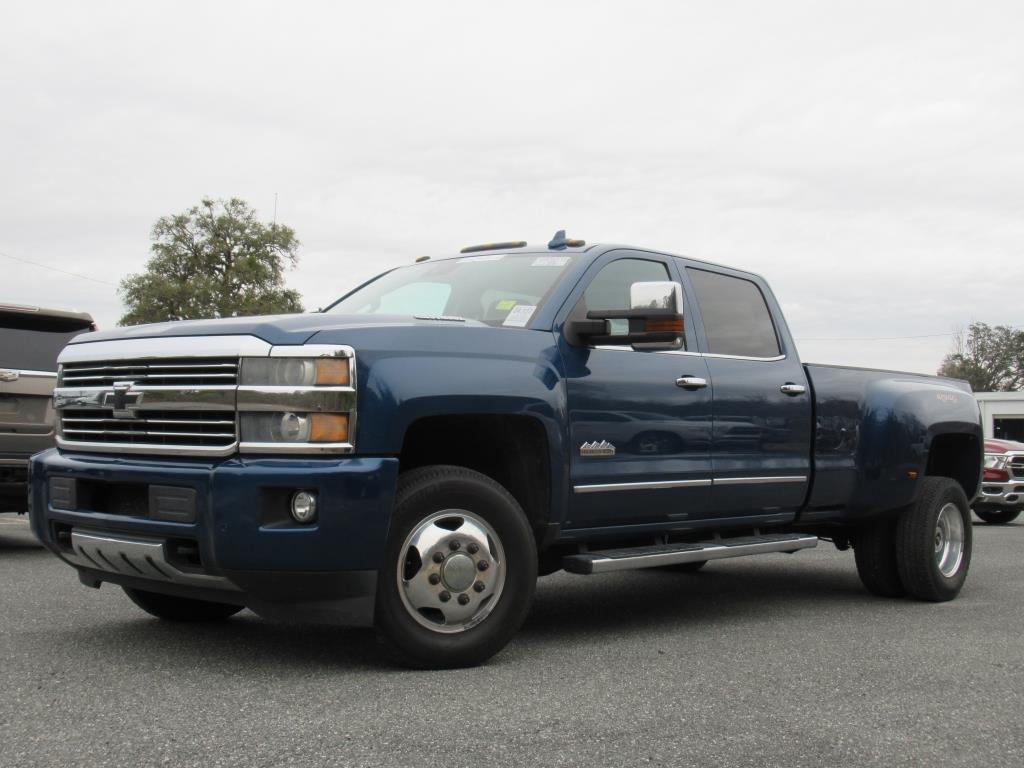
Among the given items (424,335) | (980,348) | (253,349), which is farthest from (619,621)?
(980,348)

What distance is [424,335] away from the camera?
185 inches

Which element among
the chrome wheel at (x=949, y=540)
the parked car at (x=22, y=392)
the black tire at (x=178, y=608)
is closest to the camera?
the black tire at (x=178, y=608)

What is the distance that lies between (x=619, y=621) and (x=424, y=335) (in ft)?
7.44

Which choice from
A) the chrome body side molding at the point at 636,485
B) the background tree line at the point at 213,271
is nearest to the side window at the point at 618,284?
the chrome body side molding at the point at 636,485

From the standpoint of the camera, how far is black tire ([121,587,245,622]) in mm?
5539

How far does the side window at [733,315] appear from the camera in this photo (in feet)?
21.0

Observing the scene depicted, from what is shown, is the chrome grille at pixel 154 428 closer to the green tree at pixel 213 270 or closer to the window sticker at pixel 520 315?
the window sticker at pixel 520 315

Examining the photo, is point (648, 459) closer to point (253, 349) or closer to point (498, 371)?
point (498, 371)

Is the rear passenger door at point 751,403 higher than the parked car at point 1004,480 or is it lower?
higher

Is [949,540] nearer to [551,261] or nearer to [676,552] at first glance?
[676,552]

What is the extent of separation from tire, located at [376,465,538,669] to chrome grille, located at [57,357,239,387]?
80 cm

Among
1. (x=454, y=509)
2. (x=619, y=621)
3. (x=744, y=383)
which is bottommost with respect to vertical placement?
(x=619, y=621)

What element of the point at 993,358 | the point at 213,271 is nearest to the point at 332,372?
the point at 213,271

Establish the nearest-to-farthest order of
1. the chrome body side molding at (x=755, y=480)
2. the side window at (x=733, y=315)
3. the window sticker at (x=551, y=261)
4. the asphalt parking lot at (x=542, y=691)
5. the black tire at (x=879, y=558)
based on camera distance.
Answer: the asphalt parking lot at (x=542, y=691) < the window sticker at (x=551, y=261) < the chrome body side molding at (x=755, y=480) < the side window at (x=733, y=315) < the black tire at (x=879, y=558)
